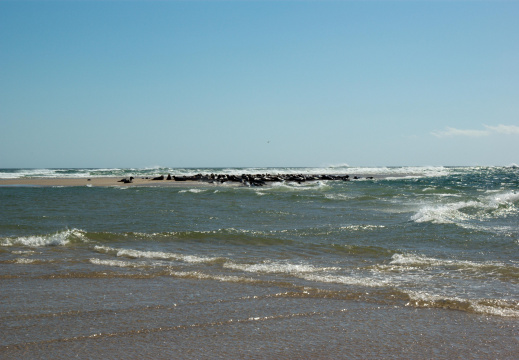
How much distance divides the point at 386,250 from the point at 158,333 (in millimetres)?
6108

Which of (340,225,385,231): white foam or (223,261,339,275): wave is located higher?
(223,261,339,275): wave

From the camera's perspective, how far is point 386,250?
9367 millimetres

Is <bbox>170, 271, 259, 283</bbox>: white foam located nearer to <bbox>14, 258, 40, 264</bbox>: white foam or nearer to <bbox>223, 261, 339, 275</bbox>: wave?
<bbox>223, 261, 339, 275</bbox>: wave

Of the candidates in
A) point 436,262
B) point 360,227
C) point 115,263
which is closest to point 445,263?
point 436,262

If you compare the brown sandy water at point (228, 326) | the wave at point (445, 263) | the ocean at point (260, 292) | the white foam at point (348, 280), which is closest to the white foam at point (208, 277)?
the ocean at point (260, 292)

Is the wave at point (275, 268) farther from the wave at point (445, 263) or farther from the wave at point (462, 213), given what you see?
the wave at point (462, 213)

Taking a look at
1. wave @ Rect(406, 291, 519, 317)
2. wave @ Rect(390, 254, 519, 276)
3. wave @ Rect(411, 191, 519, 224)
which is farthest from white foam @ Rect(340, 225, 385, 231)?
wave @ Rect(406, 291, 519, 317)

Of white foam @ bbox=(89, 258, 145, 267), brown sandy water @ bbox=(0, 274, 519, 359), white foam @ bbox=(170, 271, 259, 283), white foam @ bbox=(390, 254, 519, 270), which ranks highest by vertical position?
brown sandy water @ bbox=(0, 274, 519, 359)

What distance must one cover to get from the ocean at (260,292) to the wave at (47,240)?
0.05m

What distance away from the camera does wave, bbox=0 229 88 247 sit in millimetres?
9984

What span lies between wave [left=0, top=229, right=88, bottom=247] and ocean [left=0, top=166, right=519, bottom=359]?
0.05 m

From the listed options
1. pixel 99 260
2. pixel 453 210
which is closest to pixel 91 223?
pixel 99 260

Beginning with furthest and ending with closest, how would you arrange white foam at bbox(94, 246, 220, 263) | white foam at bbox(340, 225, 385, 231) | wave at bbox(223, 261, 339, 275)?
white foam at bbox(340, 225, 385, 231) < white foam at bbox(94, 246, 220, 263) < wave at bbox(223, 261, 339, 275)

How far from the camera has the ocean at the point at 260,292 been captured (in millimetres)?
4145
